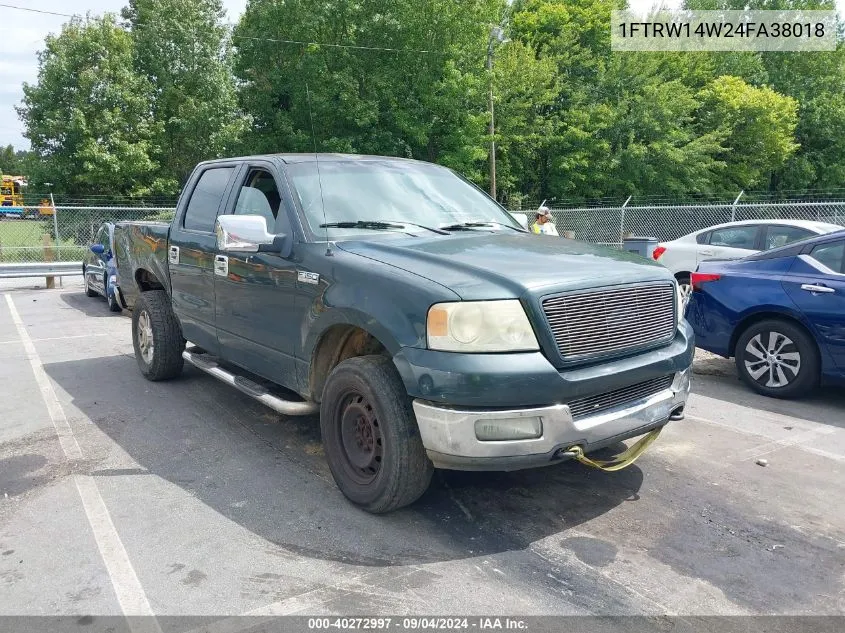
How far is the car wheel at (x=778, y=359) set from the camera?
19.1ft

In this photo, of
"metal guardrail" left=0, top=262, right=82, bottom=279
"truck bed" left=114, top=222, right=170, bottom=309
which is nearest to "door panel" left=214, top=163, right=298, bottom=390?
"truck bed" left=114, top=222, right=170, bottom=309

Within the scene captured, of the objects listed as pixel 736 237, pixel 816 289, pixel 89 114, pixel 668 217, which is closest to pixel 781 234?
pixel 736 237

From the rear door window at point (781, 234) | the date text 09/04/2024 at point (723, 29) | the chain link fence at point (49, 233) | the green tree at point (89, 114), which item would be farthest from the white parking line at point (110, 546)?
the date text 09/04/2024 at point (723, 29)

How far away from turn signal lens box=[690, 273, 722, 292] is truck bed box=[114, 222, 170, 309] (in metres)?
5.08

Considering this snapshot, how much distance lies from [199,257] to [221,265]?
0.47 m

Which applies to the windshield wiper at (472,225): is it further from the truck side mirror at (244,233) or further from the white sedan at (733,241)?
the white sedan at (733,241)

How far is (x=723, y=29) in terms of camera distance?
145ft

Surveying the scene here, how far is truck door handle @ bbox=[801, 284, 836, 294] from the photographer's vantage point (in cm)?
573

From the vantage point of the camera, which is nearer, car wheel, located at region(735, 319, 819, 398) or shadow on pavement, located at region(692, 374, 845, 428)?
shadow on pavement, located at region(692, 374, 845, 428)

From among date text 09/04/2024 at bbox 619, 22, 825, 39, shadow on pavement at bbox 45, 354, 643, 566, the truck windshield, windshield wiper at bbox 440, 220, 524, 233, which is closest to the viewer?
shadow on pavement at bbox 45, 354, 643, 566

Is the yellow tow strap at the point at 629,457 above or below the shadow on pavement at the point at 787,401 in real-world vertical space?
above

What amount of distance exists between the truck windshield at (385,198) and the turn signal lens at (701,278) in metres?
2.68

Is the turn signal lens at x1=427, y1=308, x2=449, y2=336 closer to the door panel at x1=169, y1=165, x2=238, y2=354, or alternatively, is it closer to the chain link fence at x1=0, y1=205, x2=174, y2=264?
the door panel at x1=169, y1=165, x2=238, y2=354

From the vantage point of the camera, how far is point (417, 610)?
2779 mm
